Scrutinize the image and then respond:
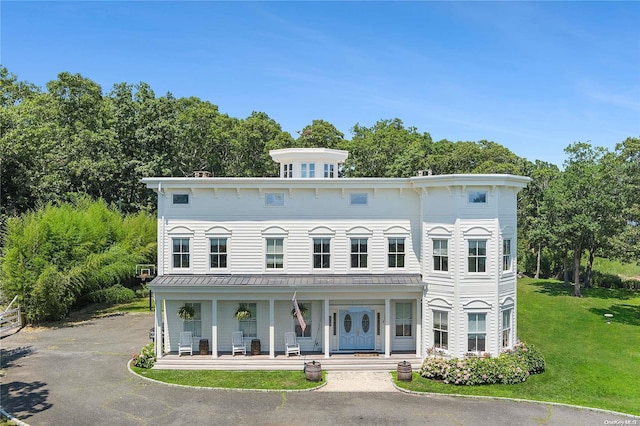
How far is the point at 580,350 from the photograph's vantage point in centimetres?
2381

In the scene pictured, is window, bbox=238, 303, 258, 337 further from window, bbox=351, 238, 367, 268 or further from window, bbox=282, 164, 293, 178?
window, bbox=282, 164, 293, 178

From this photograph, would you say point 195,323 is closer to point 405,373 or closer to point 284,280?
point 284,280

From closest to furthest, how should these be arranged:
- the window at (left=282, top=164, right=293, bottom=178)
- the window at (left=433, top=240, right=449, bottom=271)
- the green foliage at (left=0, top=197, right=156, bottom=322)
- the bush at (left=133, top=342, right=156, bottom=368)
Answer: the bush at (left=133, top=342, right=156, bottom=368) < the window at (left=433, top=240, right=449, bottom=271) < the window at (left=282, top=164, right=293, bottom=178) < the green foliage at (left=0, top=197, right=156, bottom=322)

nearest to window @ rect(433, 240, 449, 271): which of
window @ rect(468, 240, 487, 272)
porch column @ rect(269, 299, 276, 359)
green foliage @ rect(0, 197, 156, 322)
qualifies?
window @ rect(468, 240, 487, 272)

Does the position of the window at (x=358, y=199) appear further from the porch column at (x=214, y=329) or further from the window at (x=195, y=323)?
the window at (x=195, y=323)

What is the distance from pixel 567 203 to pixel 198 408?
109ft

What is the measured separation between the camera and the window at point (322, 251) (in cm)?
2181

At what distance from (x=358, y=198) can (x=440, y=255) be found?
4.35 metres

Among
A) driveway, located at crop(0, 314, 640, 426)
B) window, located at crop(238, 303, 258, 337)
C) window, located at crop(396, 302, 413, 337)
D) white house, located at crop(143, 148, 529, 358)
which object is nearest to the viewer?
driveway, located at crop(0, 314, 640, 426)

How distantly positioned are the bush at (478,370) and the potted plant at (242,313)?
24.8 feet

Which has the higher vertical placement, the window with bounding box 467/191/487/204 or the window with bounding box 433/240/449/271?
the window with bounding box 467/191/487/204

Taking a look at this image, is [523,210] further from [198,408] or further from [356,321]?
[198,408]

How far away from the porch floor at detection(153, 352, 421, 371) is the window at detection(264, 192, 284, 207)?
6.60m

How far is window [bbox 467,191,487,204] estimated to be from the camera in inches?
778
